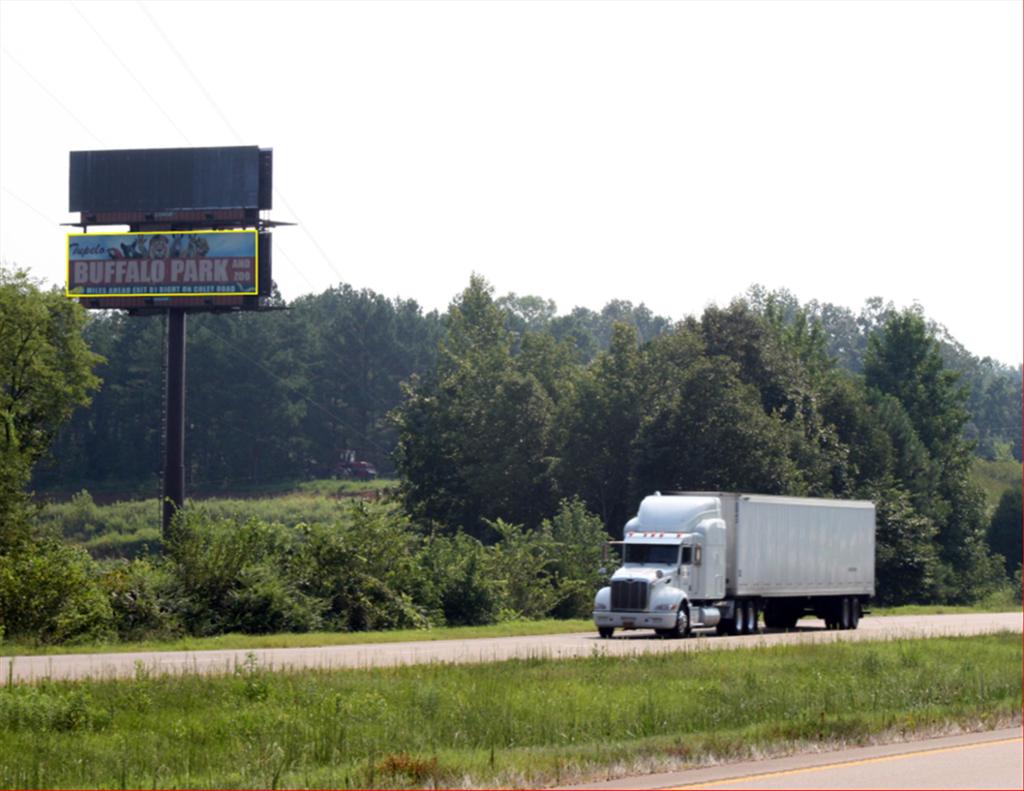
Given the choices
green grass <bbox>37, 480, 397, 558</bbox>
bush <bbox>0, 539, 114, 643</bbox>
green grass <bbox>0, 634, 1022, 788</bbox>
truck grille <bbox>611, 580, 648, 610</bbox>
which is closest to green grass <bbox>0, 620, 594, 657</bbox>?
bush <bbox>0, 539, 114, 643</bbox>

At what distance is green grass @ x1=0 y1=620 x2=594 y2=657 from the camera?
3541 centimetres

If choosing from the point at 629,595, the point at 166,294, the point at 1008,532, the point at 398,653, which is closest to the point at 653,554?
the point at 629,595

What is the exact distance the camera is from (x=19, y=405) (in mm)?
63750

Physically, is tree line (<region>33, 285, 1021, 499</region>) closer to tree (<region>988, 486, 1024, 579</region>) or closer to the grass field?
tree (<region>988, 486, 1024, 579</region>)

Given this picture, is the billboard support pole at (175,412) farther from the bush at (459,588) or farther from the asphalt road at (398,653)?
the asphalt road at (398,653)

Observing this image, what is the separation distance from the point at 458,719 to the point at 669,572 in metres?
22.2

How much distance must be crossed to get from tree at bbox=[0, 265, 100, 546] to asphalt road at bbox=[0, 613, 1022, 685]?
2709cm

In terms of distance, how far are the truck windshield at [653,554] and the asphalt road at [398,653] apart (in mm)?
2112

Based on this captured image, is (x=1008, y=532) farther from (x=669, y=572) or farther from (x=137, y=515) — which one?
(x=669, y=572)

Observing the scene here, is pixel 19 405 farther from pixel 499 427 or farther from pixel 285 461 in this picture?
pixel 285 461

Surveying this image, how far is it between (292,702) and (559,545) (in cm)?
3667

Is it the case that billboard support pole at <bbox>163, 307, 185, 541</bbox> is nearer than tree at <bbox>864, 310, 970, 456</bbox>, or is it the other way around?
billboard support pole at <bbox>163, 307, 185, 541</bbox>

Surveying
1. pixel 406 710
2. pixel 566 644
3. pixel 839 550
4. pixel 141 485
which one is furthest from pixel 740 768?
Result: pixel 141 485

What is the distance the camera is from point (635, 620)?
40.9 meters
